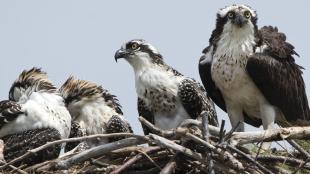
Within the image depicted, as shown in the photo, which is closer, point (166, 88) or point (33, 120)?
point (33, 120)

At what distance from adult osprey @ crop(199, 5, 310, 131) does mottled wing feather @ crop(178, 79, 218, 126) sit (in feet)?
0.72

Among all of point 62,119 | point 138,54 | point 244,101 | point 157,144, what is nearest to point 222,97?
point 244,101

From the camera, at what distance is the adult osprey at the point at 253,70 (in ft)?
38.8

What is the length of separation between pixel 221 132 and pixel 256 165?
442 mm

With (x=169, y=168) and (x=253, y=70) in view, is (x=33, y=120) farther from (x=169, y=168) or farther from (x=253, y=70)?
(x=253, y=70)

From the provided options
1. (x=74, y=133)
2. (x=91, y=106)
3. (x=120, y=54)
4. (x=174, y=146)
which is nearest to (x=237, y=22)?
(x=120, y=54)

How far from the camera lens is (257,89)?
39.2 ft

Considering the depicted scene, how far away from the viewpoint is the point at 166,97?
1216 cm

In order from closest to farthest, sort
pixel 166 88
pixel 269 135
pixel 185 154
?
pixel 185 154 → pixel 269 135 → pixel 166 88

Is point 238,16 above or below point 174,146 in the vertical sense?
above

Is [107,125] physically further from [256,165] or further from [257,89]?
[256,165]

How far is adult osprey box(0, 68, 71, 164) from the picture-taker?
35.3 feet

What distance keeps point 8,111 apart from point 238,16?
3.05 metres

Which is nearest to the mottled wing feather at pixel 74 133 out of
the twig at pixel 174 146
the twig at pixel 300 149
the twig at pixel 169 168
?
the twig at pixel 169 168
